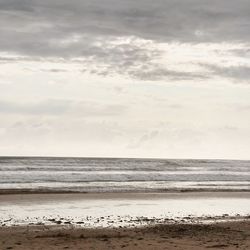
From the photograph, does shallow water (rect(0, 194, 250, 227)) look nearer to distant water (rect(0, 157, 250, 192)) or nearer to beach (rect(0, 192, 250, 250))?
beach (rect(0, 192, 250, 250))

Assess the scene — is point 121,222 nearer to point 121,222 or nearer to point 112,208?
point 121,222

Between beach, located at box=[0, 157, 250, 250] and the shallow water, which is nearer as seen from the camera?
beach, located at box=[0, 157, 250, 250]

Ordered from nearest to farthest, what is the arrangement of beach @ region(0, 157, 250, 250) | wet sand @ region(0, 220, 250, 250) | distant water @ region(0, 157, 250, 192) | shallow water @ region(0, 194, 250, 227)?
wet sand @ region(0, 220, 250, 250) → beach @ region(0, 157, 250, 250) → shallow water @ region(0, 194, 250, 227) → distant water @ region(0, 157, 250, 192)

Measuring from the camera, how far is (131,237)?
48.1ft

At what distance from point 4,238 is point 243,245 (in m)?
7.06

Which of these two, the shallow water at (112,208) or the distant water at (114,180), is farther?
the distant water at (114,180)

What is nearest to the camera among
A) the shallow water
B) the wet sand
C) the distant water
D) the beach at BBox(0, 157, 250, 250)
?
the wet sand

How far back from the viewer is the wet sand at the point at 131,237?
13.2 metres

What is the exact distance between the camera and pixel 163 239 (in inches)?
573

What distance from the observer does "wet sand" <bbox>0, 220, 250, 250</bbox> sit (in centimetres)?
1316

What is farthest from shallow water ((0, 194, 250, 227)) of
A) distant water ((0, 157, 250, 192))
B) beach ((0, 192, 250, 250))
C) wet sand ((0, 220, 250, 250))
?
distant water ((0, 157, 250, 192))

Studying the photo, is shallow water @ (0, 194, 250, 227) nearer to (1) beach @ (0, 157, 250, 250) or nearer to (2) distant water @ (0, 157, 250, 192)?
(1) beach @ (0, 157, 250, 250)

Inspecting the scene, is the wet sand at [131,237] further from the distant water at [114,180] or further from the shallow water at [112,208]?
the distant water at [114,180]

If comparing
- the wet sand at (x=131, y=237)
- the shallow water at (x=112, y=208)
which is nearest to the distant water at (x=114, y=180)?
the shallow water at (x=112, y=208)
